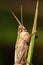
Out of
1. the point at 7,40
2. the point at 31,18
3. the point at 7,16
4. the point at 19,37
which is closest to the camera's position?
the point at 19,37

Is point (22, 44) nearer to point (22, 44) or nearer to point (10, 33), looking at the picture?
point (22, 44)

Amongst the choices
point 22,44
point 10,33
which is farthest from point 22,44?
point 10,33

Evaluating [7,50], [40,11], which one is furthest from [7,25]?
[40,11]

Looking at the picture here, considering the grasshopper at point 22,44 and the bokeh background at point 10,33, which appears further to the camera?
the bokeh background at point 10,33

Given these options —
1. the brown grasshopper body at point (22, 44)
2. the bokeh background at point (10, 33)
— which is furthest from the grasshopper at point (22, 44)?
the bokeh background at point (10, 33)

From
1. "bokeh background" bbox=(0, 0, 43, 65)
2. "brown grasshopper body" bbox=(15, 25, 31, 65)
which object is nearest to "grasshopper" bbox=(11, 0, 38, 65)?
"brown grasshopper body" bbox=(15, 25, 31, 65)

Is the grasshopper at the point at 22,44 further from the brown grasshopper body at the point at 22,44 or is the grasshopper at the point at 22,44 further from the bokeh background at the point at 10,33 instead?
the bokeh background at the point at 10,33

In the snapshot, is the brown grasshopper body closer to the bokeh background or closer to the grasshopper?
the grasshopper

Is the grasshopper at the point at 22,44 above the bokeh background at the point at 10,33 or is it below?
below

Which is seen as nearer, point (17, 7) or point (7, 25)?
point (7, 25)

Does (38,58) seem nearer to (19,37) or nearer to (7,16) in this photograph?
(7,16)

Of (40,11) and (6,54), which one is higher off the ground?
(40,11)
